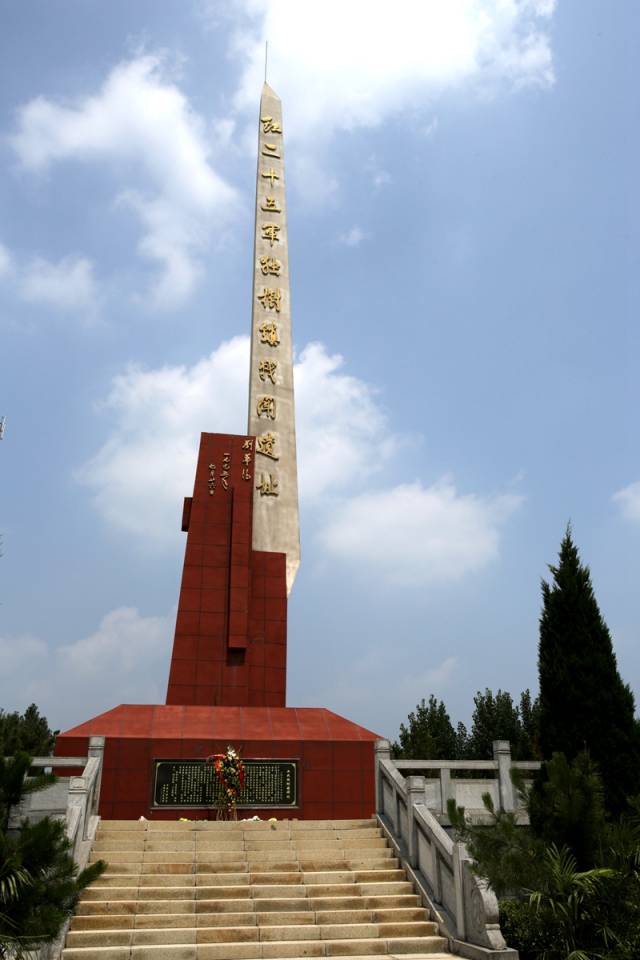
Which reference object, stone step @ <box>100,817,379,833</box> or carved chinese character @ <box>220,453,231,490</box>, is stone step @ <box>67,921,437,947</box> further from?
carved chinese character @ <box>220,453,231,490</box>

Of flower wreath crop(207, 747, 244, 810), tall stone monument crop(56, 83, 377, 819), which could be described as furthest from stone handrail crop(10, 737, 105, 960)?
flower wreath crop(207, 747, 244, 810)

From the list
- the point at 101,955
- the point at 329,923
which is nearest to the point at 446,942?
the point at 329,923

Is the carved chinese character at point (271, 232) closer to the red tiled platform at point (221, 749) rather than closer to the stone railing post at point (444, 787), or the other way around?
the red tiled platform at point (221, 749)

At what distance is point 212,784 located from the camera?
12008mm

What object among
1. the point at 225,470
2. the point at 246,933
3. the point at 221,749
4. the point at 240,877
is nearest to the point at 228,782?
the point at 221,749

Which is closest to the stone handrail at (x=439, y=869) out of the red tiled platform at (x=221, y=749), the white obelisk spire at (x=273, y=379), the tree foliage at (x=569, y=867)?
the tree foliage at (x=569, y=867)

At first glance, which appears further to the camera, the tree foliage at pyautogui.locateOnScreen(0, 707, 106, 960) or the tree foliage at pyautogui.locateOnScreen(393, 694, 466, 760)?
the tree foliage at pyautogui.locateOnScreen(393, 694, 466, 760)

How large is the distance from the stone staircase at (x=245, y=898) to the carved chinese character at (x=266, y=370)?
38.5ft

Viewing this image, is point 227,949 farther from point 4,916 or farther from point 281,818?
point 281,818

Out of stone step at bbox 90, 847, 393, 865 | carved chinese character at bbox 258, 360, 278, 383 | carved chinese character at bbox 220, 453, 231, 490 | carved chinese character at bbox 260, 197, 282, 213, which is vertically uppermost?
carved chinese character at bbox 260, 197, 282, 213

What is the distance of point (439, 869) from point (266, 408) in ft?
41.8

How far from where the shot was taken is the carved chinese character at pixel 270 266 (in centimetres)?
2103

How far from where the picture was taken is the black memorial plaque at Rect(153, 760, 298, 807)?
39.1 feet

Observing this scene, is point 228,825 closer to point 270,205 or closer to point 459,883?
point 459,883
